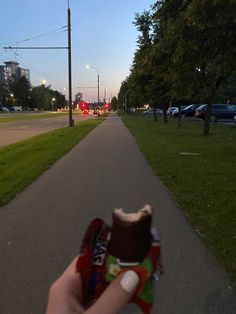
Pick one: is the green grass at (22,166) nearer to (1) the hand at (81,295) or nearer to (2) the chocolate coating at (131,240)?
(1) the hand at (81,295)

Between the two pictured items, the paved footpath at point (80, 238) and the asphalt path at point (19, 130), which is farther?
the asphalt path at point (19, 130)

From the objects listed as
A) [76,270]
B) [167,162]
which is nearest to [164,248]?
[76,270]

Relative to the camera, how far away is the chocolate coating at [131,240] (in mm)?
1742

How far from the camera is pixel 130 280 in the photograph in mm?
1758

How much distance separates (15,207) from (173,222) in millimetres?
2893

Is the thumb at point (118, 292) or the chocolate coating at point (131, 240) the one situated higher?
the chocolate coating at point (131, 240)

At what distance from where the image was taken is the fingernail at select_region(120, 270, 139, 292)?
176 centimetres

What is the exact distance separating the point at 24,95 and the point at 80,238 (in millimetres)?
181597

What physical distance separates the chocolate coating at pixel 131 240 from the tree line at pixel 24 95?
17205cm

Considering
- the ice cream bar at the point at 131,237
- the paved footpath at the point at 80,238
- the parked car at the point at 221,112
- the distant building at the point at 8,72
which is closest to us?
the ice cream bar at the point at 131,237

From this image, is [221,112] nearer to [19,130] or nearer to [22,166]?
[19,130]

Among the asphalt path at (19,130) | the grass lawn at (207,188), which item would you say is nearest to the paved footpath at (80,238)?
the grass lawn at (207,188)

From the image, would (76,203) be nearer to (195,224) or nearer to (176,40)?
(195,224)

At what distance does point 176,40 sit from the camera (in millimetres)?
13250
